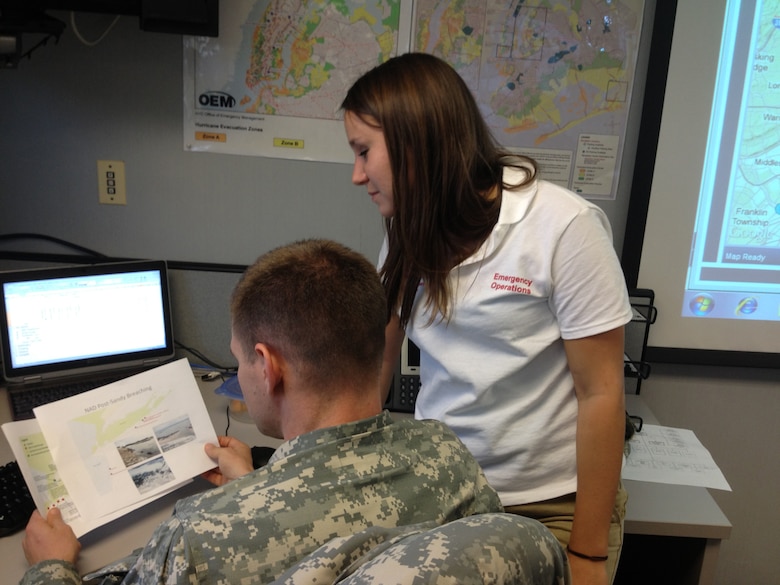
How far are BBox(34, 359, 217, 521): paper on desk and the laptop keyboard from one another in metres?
0.09

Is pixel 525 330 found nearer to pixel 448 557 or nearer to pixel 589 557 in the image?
pixel 589 557

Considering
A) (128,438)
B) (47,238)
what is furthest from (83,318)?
(128,438)

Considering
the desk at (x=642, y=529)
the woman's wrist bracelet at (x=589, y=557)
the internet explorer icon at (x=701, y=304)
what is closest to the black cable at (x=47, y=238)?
the desk at (x=642, y=529)

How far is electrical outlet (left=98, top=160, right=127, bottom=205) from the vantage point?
5.58 ft

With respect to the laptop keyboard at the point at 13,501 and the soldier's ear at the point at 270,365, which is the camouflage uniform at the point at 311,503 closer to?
the soldier's ear at the point at 270,365

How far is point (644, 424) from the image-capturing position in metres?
1.63

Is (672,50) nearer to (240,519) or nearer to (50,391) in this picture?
(240,519)

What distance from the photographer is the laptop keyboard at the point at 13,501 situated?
1.05 metres

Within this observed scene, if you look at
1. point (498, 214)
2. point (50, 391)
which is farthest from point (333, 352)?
point (50, 391)

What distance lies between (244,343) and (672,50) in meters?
1.35

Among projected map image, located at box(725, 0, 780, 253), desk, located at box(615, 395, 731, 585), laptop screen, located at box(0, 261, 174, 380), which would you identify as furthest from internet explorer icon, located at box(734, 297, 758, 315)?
laptop screen, located at box(0, 261, 174, 380)

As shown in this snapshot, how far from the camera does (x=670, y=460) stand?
1463mm

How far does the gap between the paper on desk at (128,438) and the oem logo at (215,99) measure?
2.54 feet

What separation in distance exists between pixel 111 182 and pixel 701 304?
1.62 meters
